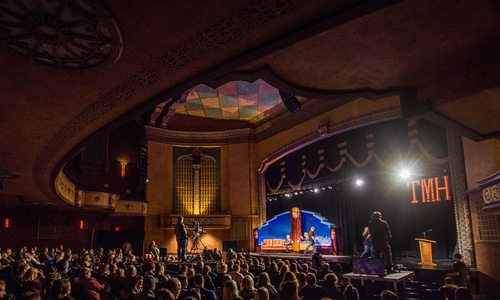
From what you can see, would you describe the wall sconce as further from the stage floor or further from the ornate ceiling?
the ornate ceiling

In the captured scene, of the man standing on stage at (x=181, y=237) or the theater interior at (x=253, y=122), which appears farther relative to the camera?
the man standing on stage at (x=181, y=237)

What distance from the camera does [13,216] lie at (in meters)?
20.6

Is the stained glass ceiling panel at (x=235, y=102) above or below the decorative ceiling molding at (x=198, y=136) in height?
above

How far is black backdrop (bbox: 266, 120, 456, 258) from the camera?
14.4 m

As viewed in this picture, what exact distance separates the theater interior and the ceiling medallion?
0.06 feet

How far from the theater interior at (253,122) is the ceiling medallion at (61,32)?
20 mm

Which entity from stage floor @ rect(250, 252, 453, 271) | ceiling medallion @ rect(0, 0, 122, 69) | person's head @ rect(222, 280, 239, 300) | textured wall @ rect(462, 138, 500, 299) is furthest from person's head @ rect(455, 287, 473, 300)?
stage floor @ rect(250, 252, 453, 271)

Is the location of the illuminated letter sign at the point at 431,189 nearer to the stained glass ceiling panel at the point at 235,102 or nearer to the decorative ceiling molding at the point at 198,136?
the stained glass ceiling panel at the point at 235,102

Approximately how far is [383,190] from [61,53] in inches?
591

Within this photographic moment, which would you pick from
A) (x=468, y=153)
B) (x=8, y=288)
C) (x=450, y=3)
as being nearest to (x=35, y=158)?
(x=8, y=288)

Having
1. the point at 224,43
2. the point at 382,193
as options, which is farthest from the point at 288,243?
the point at 224,43

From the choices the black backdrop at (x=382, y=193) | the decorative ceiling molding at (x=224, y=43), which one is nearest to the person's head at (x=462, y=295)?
the decorative ceiling molding at (x=224, y=43)

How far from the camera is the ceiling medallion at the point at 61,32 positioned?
12.7ft

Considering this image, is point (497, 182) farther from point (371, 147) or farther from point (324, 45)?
point (371, 147)
